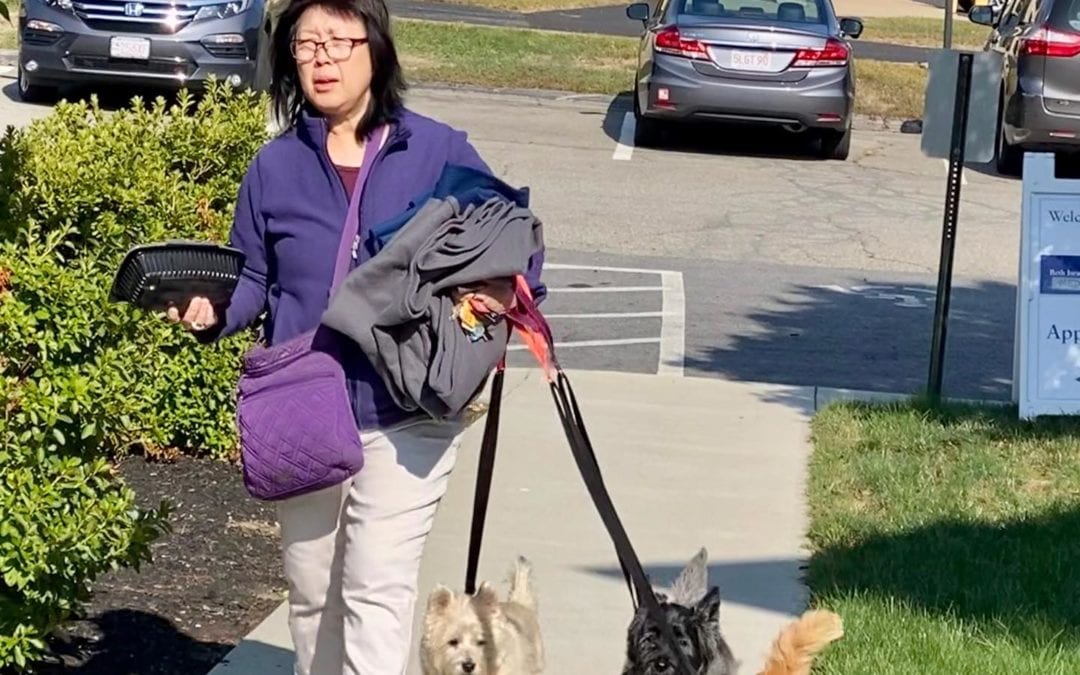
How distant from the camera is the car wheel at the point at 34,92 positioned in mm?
17125

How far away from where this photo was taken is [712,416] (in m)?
8.16

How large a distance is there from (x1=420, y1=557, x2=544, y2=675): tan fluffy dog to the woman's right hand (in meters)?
A: 0.82

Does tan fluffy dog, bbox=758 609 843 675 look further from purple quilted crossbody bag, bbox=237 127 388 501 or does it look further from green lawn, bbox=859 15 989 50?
green lawn, bbox=859 15 989 50

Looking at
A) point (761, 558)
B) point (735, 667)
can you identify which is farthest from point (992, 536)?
point (735, 667)

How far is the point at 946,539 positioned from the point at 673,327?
408 cm

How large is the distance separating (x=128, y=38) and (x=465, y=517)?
11086 mm

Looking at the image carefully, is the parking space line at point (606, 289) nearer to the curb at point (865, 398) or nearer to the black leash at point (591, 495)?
the curb at point (865, 398)

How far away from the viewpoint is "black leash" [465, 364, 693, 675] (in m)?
3.82

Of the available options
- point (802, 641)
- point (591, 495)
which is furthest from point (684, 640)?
point (591, 495)

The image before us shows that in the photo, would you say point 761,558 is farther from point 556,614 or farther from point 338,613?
point 338,613

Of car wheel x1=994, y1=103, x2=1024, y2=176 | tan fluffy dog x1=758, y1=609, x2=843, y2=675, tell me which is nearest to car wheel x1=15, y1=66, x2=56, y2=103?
car wheel x1=994, y1=103, x2=1024, y2=176

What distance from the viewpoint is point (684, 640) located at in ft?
13.4

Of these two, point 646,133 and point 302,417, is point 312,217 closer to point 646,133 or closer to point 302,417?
point 302,417

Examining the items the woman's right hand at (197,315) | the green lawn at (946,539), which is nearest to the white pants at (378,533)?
the woman's right hand at (197,315)
